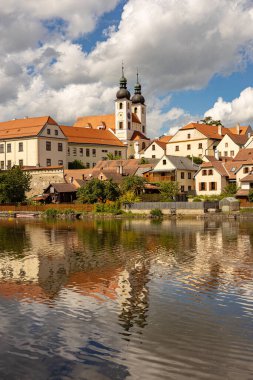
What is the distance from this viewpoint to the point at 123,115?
136m

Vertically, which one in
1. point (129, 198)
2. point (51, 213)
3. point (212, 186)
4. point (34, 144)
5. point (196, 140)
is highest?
point (196, 140)

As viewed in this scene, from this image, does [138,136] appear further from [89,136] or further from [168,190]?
[168,190]

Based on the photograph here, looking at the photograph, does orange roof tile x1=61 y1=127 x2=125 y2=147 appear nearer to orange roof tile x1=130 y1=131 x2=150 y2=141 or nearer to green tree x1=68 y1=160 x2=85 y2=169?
green tree x1=68 y1=160 x2=85 y2=169

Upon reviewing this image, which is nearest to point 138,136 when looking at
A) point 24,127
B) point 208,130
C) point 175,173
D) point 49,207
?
point 208,130

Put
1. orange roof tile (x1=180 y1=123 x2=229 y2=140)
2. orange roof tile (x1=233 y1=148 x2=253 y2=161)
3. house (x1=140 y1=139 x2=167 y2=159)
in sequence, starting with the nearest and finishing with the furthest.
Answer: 1. orange roof tile (x1=233 y1=148 x2=253 y2=161)
2. orange roof tile (x1=180 y1=123 x2=229 y2=140)
3. house (x1=140 y1=139 x2=167 y2=159)

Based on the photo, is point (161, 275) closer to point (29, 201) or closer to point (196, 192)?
point (196, 192)

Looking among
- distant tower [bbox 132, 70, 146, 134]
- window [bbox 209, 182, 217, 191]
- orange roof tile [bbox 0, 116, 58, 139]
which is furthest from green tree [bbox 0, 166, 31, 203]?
distant tower [bbox 132, 70, 146, 134]

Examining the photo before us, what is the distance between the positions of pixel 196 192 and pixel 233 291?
62.4 m

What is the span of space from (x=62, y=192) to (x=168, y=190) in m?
18.9

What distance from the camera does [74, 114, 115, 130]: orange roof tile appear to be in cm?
14000

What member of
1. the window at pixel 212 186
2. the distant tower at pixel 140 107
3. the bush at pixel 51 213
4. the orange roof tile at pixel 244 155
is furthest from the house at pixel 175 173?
the distant tower at pixel 140 107

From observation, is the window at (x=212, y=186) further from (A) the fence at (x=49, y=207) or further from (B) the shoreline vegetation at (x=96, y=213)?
(A) the fence at (x=49, y=207)

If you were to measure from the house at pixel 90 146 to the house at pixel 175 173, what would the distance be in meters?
29.9

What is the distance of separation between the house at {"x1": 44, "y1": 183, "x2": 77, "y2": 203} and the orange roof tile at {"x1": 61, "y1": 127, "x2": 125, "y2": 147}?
1134 inches
